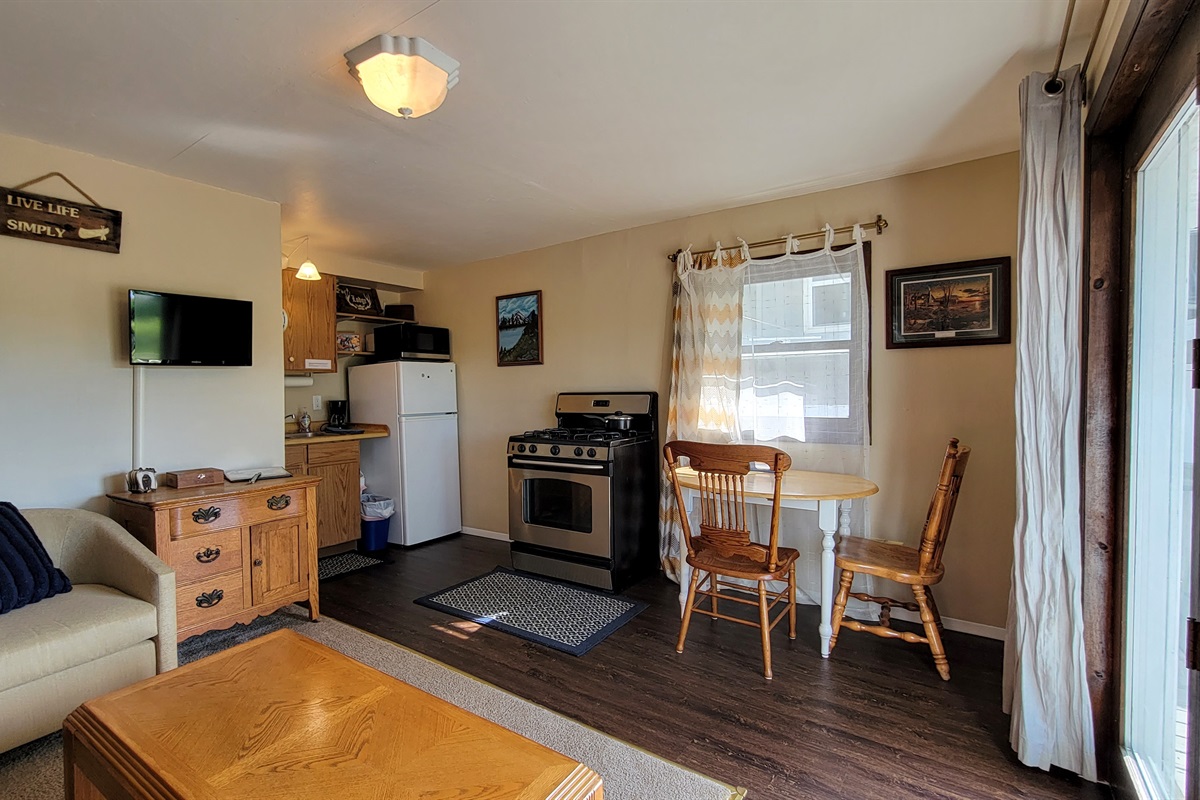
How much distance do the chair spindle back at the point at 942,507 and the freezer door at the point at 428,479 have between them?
11.5 feet

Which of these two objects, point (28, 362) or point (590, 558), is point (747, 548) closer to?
point (590, 558)

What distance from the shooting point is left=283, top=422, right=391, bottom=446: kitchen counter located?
3.93 meters

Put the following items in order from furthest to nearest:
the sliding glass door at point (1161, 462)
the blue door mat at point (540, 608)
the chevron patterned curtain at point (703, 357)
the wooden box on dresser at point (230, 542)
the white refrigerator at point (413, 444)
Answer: the white refrigerator at point (413, 444) → the chevron patterned curtain at point (703, 357) → the blue door mat at point (540, 608) → the wooden box on dresser at point (230, 542) → the sliding glass door at point (1161, 462)

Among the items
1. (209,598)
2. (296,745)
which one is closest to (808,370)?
(296,745)

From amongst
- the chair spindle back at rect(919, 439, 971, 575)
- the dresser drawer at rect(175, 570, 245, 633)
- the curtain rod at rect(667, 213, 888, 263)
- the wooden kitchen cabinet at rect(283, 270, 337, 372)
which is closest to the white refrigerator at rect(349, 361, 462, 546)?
the wooden kitchen cabinet at rect(283, 270, 337, 372)

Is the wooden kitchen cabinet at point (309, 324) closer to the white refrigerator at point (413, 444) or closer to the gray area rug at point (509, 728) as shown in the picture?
the white refrigerator at point (413, 444)

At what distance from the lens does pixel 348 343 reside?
4609 mm

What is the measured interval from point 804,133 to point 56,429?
3601mm

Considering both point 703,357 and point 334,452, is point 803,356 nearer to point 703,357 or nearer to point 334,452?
point 703,357

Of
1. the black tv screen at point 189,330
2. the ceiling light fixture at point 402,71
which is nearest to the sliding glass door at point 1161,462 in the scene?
the ceiling light fixture at point 402,71

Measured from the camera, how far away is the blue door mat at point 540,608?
2797mm

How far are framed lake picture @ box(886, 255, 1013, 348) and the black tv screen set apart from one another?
11.5ft

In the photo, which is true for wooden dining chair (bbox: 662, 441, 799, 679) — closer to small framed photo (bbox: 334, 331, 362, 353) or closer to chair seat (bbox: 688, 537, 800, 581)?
chair seat (bbox: 688, 537, 800, 581)

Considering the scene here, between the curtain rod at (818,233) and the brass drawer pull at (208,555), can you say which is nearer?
the brass drawer pull at (208,555)
